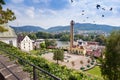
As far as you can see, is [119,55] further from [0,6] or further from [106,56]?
[0,6]

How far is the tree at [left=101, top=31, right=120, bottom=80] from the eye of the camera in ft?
63.2

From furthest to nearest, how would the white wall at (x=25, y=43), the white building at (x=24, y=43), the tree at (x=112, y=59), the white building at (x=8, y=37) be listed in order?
the white wall at (x=25, y=43), the white building at (x=24, y=43), the white building at (x=8, y=37), the tree at (x=112, y=59)

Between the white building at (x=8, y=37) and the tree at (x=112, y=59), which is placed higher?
the white building at (x=8, y=37)

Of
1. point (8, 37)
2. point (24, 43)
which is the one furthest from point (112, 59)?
point (24, 43)

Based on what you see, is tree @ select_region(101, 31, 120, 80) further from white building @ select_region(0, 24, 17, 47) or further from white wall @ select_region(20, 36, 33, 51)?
white wall @ select_region(20, 36, 33, 51)

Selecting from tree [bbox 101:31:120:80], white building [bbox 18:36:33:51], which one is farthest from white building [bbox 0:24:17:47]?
white building [bbox 18:36:33:51]

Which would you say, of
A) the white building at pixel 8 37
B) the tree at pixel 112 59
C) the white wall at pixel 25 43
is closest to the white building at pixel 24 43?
the white wall at pixel 25 43

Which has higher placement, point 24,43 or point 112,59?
point 24,43

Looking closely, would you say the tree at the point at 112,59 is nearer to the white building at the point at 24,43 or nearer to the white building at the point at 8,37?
the white building at the point at 8,37

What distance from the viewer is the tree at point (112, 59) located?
19.2m

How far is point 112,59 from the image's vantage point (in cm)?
1944

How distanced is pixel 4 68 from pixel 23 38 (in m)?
52.7

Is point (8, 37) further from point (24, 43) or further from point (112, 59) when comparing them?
point (24, 43)

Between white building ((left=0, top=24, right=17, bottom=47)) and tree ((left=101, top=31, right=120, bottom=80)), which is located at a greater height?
white building ((left=0, top=24, right=17, bottom=47))
